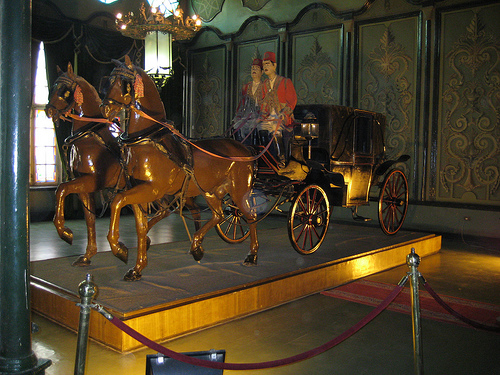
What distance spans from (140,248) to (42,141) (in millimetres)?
6300

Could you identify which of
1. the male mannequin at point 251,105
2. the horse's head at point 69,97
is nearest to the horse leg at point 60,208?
the horse's head at point 69,97

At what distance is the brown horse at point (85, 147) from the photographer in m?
4.19

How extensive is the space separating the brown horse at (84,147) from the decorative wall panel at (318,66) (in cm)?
558

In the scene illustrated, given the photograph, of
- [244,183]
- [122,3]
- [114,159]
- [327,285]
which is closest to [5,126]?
[114,159]

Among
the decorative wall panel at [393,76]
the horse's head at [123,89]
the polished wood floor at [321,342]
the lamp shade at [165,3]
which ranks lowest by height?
the polished wood floor at [321,342]

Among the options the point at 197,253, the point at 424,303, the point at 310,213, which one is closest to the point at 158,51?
the point at 310,213

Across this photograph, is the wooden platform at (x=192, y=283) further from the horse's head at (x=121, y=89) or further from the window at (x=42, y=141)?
the window at (x=42, y=141)

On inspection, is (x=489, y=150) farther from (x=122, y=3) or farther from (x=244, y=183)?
(x=122, y=3)

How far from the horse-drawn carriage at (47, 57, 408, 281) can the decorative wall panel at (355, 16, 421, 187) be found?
2.46 metres

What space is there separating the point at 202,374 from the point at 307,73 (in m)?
7.98

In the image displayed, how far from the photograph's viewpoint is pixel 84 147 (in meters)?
4.27

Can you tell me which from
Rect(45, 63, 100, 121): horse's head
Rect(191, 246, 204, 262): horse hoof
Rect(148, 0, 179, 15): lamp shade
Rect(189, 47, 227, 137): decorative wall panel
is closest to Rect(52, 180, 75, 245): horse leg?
Rect(45, 63, 100, 121): horse's head

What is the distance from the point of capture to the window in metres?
9.02

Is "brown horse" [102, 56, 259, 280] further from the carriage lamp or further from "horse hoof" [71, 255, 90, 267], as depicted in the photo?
the carriage lamp
